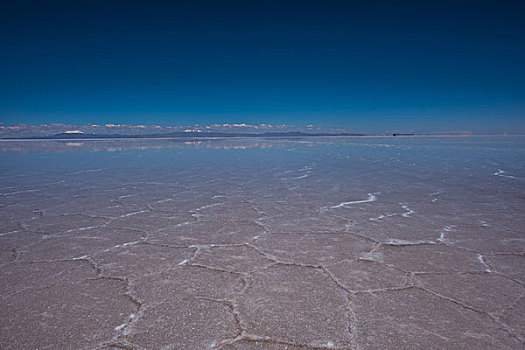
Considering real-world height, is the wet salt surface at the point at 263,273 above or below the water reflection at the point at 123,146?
above

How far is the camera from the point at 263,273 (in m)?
1.76

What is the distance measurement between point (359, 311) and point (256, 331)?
1.60 ft

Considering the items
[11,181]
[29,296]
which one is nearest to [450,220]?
[29,296]

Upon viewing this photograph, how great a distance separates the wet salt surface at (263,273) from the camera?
4.04 ft

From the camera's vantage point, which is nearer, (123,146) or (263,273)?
(263,273)

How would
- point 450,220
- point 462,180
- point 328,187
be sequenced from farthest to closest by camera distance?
point 462,180
point 328,187
point 450,220

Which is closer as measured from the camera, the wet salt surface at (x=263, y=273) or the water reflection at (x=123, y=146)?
the wet salt surface at (x=263, y=273)

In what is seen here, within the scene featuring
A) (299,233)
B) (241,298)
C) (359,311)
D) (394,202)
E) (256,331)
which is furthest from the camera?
(394,202)

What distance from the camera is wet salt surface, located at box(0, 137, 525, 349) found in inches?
48.5

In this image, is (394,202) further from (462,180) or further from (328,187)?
(462,180)

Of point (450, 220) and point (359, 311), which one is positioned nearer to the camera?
point (359, 311)

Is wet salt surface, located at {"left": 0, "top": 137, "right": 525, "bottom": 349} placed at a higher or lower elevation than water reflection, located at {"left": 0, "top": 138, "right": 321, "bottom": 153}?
higher

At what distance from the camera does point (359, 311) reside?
1.37 meters

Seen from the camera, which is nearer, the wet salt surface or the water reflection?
the wet salt surface
